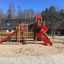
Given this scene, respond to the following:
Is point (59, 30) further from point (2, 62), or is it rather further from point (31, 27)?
point (2, 62)

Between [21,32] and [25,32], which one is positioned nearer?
[21,32]

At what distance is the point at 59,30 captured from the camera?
4809 centimetres

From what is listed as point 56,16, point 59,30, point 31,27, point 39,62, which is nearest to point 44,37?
point 31,27

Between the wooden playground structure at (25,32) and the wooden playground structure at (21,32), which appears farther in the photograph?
the wooden playground structure at (21,32)

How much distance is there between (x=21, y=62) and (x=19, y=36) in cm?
1211

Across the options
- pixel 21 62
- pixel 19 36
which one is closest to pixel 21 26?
pixel 19 36

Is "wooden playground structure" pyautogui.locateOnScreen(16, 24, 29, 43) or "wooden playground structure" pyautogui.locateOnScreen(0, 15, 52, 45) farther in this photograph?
"wooden playground structure" pyautogui.locateOnScreen(16, 24, 29, 43)

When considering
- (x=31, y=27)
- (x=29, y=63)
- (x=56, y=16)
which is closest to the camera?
(x=29, y=63)

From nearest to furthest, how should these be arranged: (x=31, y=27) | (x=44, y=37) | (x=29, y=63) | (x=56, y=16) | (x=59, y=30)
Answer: (x=29, y=63)
(x=44, y=37)
(x=31, y=27)
(x=59, y=30)
(x=56, y=16)

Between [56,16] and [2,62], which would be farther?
[56,16]

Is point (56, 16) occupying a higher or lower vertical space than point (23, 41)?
higher

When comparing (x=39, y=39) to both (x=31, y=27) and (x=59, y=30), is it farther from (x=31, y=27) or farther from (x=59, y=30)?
(x=59, y=30)

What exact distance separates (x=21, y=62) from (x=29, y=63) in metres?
0.44

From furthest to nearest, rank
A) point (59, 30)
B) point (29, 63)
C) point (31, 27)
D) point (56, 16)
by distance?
point (56, 16)
point (59, 30)
point (31, 27)
point (29, 63)
